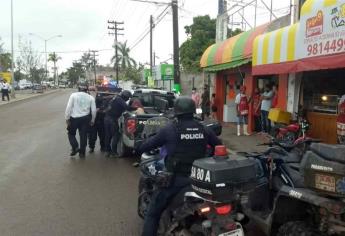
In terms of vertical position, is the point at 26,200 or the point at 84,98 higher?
the point at 84,98

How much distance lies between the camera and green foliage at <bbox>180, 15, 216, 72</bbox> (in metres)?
47.7

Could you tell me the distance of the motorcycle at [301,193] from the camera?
357 cm

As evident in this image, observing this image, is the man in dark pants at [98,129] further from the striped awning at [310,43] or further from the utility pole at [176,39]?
the utility pole at [176,39]

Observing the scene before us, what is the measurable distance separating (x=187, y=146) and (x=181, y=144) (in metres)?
0.06

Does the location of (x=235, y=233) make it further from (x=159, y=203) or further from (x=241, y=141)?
(x=241, y=141)

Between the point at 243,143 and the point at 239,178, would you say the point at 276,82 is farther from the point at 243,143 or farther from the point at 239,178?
the point at 239,178

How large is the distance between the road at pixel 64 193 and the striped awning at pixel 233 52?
5889 mm

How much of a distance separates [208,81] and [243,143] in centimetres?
981

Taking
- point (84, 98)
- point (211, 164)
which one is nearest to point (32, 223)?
point (211, 164)

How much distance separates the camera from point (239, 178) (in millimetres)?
3758

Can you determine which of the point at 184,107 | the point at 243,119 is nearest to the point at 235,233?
the point at 184,107

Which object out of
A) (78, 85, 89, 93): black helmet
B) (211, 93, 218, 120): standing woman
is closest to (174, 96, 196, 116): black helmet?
(78, 85, 89, 93): black helmet

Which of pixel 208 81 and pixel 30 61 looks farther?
pixel 30 61

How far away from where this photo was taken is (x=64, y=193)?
759 centimetres
